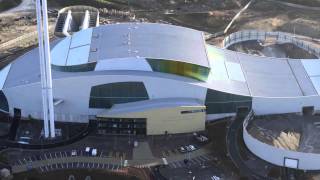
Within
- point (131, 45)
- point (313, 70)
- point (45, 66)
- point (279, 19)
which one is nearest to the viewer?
point (45, 66)

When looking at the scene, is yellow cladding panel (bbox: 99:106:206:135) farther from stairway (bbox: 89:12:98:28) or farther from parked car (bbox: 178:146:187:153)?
stairway (bbox: 89:12:98:28)

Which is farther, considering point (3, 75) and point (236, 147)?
point (3, 75)

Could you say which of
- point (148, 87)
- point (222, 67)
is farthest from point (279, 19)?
point (148, 87)

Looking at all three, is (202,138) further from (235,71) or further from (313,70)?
(313,70)

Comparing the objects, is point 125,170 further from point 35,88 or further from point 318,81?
point 318,81

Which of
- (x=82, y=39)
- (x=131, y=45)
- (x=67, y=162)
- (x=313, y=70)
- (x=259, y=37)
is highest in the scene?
(x=131, y=45)

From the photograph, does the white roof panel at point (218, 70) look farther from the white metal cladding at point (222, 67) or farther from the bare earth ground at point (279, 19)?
the bare earth ground at point (279, 19)

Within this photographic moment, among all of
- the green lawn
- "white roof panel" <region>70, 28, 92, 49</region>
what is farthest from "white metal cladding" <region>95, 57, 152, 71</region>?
the green lawn
